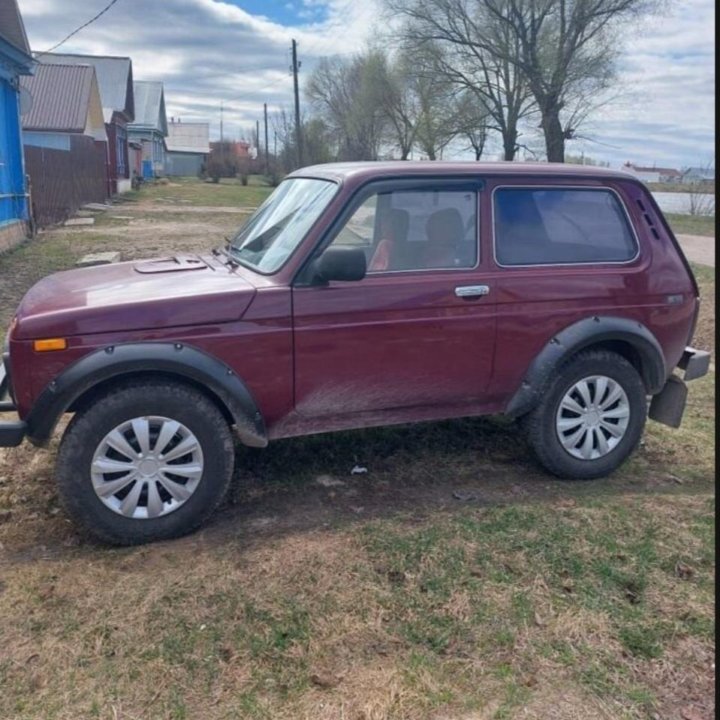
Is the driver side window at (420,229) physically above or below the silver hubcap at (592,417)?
above

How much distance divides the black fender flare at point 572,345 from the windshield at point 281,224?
1.57 metres

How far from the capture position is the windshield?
406 cm

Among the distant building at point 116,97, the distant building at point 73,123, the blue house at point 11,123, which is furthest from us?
the distant building at point 116,97

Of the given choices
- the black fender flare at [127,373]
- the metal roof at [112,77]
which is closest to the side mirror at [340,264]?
the black fender flare at [127,373]

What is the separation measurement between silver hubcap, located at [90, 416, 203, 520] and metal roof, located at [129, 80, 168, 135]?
5602 centimetres

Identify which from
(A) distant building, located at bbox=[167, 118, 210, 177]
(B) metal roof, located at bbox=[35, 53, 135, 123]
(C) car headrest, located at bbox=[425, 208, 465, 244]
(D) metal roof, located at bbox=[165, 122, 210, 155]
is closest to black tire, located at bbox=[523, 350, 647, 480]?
(C) car headrest, located at bbox=[425, 208, 465, 244]

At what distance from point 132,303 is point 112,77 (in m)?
42.0

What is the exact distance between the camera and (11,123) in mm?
15703

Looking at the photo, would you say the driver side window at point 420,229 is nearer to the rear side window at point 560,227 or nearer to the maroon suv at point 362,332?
the maroon suv at point 362,332

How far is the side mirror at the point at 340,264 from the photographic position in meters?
3.76

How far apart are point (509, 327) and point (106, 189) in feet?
95.1

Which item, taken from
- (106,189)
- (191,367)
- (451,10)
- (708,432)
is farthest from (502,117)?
(191,367)

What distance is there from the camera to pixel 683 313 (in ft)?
15.2

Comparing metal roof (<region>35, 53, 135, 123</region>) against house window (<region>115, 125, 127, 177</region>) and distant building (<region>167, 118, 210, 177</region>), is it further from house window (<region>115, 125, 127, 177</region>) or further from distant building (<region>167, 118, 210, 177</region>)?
distant building (<region>167, 118, 210, 177</region>)
